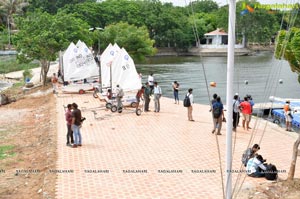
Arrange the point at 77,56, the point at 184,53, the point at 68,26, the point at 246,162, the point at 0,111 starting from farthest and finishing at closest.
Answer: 1. the point at 184,53
2. the point at 68,26
3. the point at 77,56
4. the point at 0,111
5. the point at 246,162

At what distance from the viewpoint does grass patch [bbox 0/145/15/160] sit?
1368cm

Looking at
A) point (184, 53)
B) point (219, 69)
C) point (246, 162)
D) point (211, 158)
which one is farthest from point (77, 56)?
point (184, 53)

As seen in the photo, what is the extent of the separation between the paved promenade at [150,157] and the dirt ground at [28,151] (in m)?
0.37

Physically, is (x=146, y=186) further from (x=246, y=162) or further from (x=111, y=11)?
(x=111, y=11)

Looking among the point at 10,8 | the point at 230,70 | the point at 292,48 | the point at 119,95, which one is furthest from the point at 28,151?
the point at 10,8

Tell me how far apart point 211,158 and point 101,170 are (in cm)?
337

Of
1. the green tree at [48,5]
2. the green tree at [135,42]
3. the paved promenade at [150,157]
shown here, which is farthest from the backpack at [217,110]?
the green tree at [48,5]

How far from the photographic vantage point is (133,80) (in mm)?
20219

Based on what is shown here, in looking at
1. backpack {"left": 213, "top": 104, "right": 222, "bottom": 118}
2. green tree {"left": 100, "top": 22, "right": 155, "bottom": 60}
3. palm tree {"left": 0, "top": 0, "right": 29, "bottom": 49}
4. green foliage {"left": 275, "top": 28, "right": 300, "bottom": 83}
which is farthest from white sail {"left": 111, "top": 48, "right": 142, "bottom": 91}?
palm tree {"left": 0, "top": 0, "right": 29, "bottom": 49}

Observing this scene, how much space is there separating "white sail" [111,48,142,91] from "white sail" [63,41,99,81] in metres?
6.31

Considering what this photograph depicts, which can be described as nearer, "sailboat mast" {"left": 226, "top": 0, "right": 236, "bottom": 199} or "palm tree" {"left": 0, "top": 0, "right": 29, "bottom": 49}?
"sailboat mast" {"left": 226, "top": 0, "right": 236, "bottom": 199}

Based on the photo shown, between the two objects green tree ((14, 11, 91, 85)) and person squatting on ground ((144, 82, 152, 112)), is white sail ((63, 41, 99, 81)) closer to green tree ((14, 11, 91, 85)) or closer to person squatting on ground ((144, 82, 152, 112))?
green tree ((14, 11, 91, 85))

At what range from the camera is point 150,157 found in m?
12.3

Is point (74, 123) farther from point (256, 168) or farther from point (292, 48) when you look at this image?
point (292, 48)
